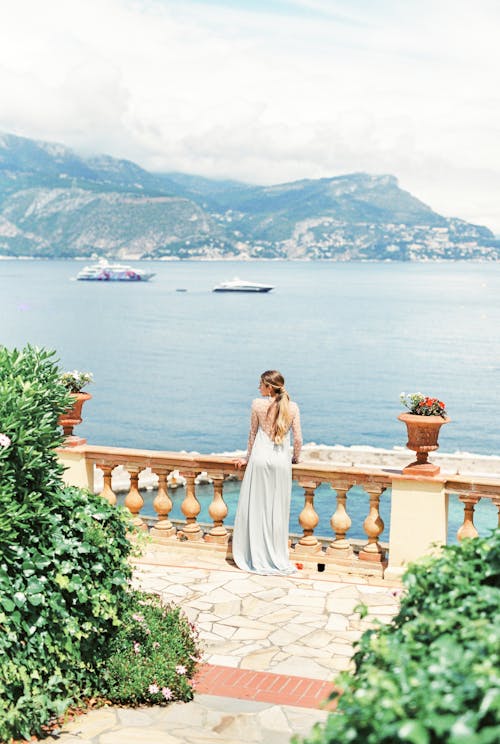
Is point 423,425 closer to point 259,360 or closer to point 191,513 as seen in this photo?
point 191,513

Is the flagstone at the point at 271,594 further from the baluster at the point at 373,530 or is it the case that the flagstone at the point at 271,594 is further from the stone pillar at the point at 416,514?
the stone pillar at the point at 416,514

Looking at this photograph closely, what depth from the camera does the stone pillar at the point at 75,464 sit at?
32.2ft

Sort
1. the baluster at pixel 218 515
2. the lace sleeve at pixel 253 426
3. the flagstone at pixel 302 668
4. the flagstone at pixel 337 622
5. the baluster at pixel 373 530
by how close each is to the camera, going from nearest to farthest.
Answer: the flagstone at pixel 302 668 → the flagstone at pixel 337 622 → the lace sleeve at pixel 253 426 → the baluster at pixel 373 530 → the baluster at pixel 218 515

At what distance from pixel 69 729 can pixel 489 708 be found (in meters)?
3.58

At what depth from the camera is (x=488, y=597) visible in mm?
3338

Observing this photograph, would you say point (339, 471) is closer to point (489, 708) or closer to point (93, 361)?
point (489, 708)

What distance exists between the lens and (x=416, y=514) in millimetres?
8781

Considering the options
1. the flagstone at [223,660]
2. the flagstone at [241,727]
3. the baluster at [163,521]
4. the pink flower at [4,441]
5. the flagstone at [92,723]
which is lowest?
the flagstone at [223,660]

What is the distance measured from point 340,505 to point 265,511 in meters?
0.88

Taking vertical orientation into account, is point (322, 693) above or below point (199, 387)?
above

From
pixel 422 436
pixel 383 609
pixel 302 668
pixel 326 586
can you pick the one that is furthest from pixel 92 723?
pixel 422 436

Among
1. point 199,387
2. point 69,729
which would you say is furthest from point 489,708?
point 199,387

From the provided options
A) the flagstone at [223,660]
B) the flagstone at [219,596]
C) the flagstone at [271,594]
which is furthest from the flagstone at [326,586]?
the flagstone at [223,660]

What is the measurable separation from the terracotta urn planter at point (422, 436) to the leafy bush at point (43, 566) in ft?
12.2
